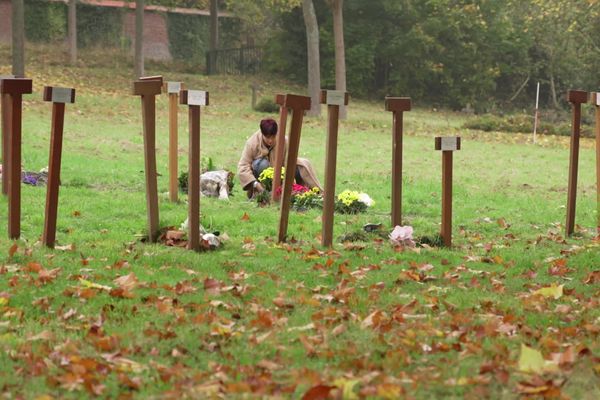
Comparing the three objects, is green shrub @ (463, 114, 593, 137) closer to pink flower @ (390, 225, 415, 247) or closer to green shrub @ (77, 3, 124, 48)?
green shrub @ (77, 3, 124, 48)

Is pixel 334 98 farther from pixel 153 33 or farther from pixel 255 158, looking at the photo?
pixel 153 33

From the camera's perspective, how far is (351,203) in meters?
13.3

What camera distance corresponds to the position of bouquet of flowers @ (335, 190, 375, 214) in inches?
522

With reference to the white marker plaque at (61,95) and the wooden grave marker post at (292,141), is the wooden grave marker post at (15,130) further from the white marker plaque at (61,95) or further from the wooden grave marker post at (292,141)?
the wooden grave marker post at (292,141)

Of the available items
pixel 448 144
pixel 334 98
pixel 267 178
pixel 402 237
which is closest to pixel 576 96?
pixel 448 144

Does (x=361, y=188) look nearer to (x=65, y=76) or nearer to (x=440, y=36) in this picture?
(x=65, y=76)

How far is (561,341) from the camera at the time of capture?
642cm

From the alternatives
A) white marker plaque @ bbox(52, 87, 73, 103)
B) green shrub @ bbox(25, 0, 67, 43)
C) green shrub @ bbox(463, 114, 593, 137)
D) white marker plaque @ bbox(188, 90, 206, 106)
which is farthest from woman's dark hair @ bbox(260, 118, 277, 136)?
green shrub @ bbox(25, 0, 67, 43)

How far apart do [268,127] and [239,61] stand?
3418cm

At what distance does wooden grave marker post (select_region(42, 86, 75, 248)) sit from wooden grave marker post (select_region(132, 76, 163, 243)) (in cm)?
65

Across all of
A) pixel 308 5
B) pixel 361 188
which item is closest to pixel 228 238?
pixel 361 188

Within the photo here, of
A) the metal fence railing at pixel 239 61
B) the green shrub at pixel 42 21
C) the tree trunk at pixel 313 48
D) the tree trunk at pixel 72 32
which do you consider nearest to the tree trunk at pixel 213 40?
the metal fence railing at pixel 239 61

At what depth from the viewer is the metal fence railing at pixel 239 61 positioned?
4778 cm

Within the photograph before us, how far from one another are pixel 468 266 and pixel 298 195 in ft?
14.6
